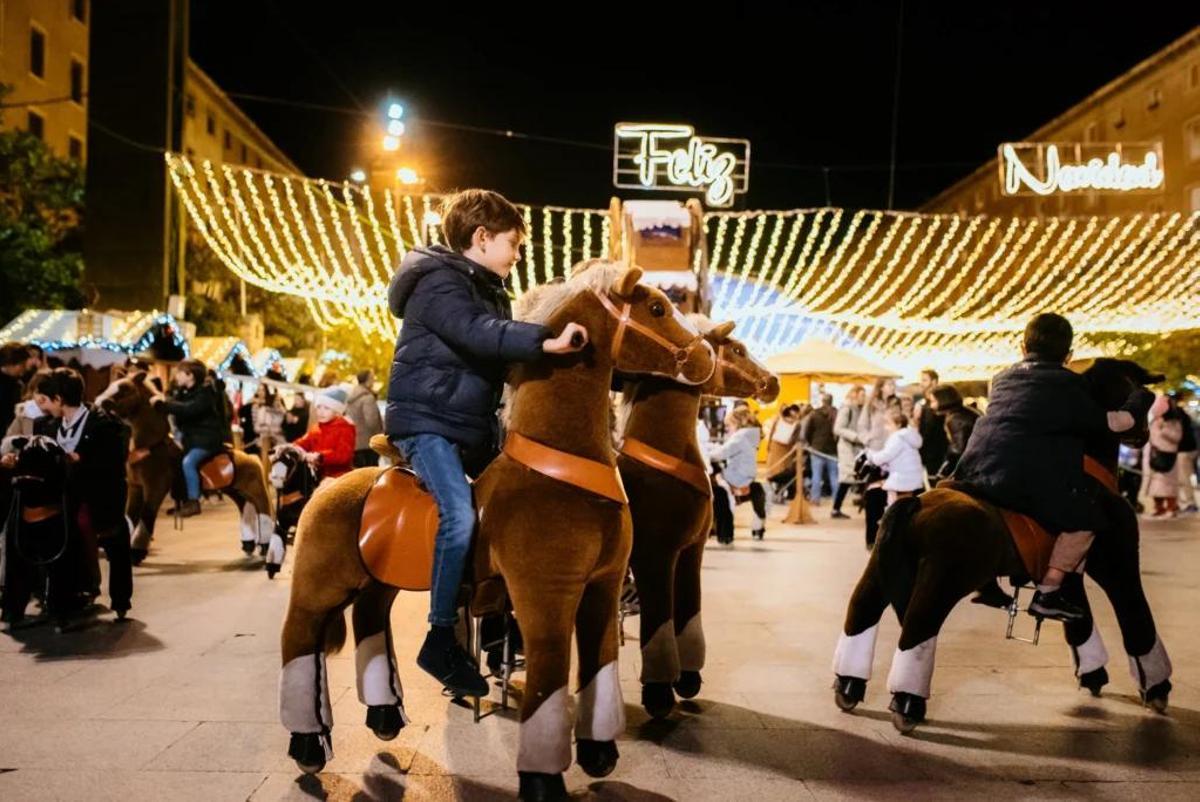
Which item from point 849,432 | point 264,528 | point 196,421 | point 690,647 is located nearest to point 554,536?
point 690,647

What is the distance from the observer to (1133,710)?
5652 millimetres

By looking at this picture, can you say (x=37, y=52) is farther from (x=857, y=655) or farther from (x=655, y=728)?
(x=857, y=655)

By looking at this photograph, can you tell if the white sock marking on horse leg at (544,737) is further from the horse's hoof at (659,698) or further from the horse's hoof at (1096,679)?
the horse's hoof at (1096,679)

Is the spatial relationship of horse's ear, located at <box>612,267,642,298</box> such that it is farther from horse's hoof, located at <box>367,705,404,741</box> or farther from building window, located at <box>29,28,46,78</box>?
building window, located at <box>29,28,46,78</box>

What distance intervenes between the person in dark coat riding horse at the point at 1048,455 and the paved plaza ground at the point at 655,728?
731mm

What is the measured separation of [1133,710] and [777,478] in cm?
1323

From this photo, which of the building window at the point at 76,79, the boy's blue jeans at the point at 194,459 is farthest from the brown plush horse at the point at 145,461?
the building window at the point at 76,79

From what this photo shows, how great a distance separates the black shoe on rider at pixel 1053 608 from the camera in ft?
17.7

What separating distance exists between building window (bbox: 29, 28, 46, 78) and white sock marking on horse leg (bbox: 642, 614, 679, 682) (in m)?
41.3

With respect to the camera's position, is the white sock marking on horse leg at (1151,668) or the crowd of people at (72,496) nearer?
the white sock marking on horse leg at (1151,668)

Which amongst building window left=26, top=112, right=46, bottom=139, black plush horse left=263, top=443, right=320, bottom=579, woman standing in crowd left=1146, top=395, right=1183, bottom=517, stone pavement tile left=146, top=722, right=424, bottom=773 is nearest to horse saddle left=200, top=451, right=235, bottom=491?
black plush horse left=263, top=443, right=320, bottom=579

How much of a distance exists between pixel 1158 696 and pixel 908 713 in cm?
142

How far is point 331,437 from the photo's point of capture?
1016 centimetres

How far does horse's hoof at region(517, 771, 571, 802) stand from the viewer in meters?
3.97
